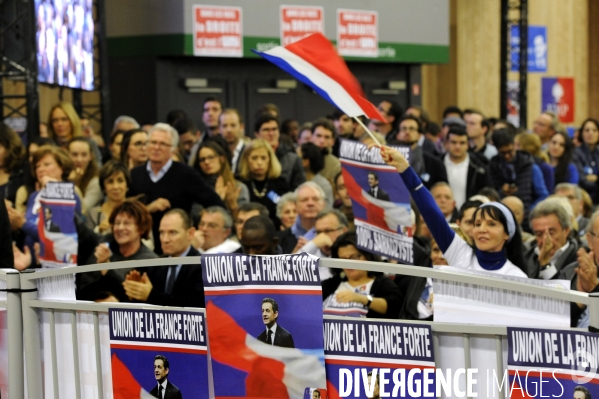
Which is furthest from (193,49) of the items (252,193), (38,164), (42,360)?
(42,360)

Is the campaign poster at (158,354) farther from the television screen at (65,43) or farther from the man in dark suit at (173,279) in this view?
the television screen at (65,43)

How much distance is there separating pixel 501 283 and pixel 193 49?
39.0 feet

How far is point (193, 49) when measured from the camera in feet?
45.5

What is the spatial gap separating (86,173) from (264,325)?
533 cm

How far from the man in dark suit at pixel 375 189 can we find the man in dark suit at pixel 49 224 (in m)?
1.79

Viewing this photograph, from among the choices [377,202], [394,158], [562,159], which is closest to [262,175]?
[377,202]

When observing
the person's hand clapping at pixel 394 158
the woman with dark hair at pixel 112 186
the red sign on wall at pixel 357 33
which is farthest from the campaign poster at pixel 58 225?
the red sign on wall at pixel 357 33

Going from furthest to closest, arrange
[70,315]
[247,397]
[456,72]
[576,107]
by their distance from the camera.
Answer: [576,107] < [456,72] < [70,315] < [247,397]

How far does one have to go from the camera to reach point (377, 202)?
194 inches

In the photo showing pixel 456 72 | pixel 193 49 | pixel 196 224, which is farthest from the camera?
pixel 456 72

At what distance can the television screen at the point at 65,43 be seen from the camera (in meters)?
9.73

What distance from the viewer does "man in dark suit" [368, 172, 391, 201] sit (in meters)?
4.93

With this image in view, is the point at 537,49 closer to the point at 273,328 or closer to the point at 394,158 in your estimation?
the point at 394,158

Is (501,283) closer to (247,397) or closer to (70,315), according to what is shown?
(247,397)
